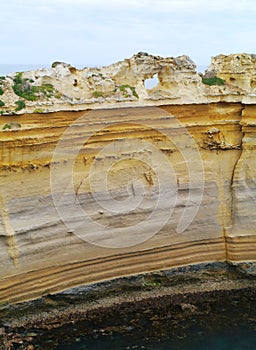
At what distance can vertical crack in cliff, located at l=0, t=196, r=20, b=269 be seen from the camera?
14.8 metres

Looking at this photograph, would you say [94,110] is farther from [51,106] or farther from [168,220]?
[168,220]

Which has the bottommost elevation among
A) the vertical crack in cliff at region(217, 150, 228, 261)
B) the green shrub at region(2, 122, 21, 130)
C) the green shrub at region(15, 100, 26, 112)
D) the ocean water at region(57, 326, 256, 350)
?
the ocean water at region(57, 326, 256, 350)

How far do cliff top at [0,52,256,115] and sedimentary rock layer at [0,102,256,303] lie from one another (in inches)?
10.6

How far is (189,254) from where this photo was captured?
1744 centimetres

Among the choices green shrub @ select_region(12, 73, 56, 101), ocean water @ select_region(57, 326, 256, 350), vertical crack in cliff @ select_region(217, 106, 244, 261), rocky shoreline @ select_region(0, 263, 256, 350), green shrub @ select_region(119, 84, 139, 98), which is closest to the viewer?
ocean water @ select_region(57, 326, 256, 350)

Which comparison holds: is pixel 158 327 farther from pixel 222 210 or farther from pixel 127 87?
pixel 127 87

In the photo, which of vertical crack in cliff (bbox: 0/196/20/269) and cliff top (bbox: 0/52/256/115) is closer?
vertical crack in cliff (bbox: 0/196/20/269)

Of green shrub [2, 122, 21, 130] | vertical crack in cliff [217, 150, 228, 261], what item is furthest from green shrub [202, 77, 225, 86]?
green shrub [2, 122, 21, 130]

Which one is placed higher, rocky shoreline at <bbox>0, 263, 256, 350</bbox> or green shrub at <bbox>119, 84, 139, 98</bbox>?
green shrub at <bbox>119, 84, 139, 98</bbox>

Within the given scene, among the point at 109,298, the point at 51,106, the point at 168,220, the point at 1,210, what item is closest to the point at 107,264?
the point at 109,298

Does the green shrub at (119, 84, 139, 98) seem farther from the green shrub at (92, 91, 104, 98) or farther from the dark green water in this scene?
the dark green water

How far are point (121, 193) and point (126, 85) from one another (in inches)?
123

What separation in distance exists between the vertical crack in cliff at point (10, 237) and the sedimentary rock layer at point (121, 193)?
1.0 inches

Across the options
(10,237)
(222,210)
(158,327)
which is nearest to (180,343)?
(158,327)
